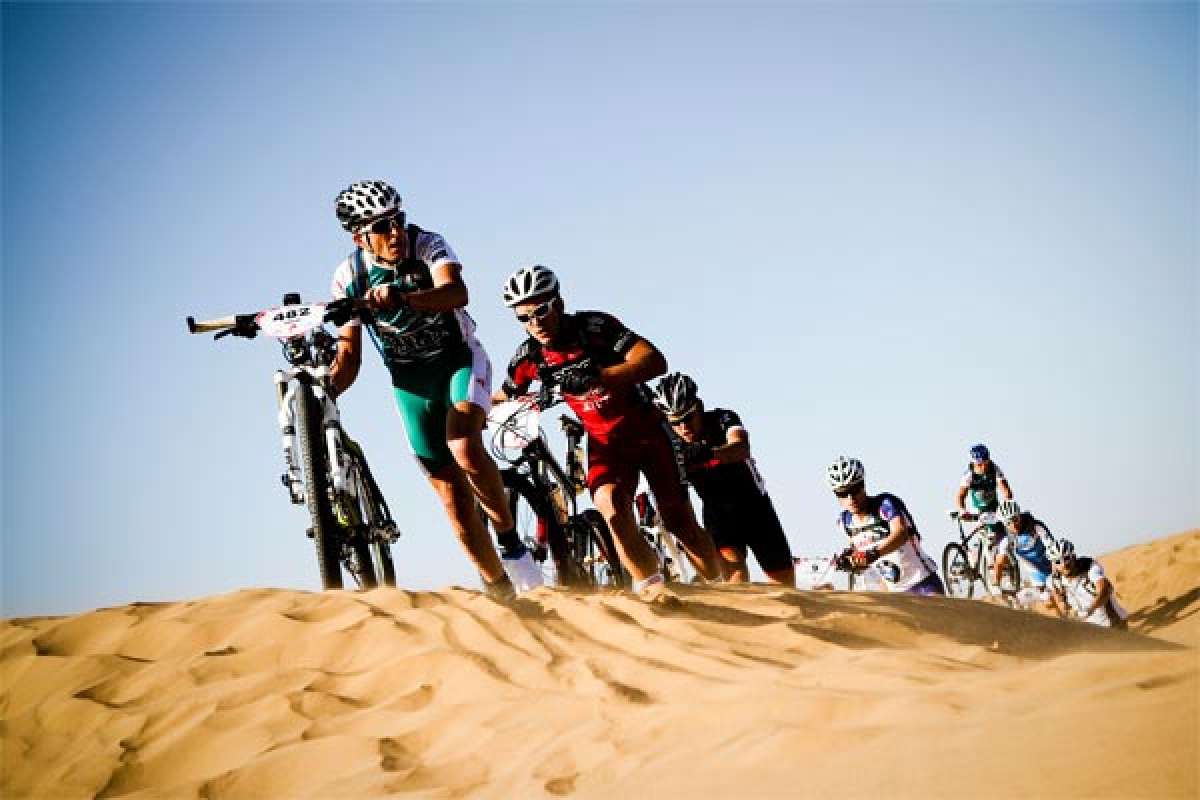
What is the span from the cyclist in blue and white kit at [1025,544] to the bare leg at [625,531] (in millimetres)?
7770

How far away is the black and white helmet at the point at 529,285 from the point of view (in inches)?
294

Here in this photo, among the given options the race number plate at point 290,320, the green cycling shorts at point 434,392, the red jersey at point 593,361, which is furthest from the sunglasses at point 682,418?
the race number plate at point 290,320

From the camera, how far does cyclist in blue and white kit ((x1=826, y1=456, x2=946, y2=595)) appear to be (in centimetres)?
1016

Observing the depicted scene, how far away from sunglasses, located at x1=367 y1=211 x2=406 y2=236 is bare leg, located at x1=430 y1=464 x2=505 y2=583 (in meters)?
1.55

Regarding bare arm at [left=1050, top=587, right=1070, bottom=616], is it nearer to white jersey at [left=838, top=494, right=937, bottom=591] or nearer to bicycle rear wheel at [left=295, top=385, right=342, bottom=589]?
white jersey at [left=838, top=494, right=937, bottom=591]

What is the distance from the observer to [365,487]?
8172 millimetres

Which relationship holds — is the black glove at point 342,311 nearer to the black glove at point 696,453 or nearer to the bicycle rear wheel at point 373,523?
the bicycle rear wheel at point 373,523

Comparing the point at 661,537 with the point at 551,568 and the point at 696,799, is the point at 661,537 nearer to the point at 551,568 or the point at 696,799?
the point at 551,568

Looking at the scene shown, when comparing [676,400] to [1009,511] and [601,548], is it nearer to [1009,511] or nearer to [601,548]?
[601,548]

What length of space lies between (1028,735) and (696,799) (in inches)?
36.0

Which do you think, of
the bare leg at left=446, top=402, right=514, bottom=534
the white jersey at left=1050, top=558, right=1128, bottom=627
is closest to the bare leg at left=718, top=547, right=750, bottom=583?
the bare leg at left=446, top=402, right=514, bottom=534

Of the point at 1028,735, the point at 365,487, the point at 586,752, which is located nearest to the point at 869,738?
the point at 1028,735

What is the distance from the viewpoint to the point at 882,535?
1023 centimetres

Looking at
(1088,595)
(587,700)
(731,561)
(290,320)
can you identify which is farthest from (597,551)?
(1088,595)
